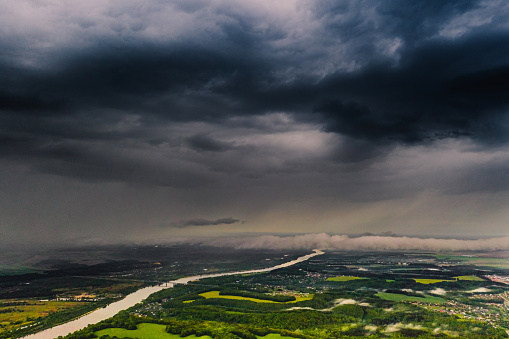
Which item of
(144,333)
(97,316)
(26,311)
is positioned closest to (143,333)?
(144,333)

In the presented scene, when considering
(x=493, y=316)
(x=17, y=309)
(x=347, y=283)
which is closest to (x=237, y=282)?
(x=347, y=283)

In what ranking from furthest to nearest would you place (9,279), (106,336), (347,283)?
(9,279) < (347,283) < (106,336)

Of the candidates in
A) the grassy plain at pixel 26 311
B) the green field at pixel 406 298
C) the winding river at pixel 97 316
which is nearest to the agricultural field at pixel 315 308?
the green field at pixel 406 298

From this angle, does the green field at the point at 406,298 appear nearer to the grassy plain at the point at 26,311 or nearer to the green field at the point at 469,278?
the green field at the point at 469,278

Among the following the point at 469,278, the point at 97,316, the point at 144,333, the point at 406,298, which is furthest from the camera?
the point at 469,278

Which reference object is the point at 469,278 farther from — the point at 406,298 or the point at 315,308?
the point at 315,308

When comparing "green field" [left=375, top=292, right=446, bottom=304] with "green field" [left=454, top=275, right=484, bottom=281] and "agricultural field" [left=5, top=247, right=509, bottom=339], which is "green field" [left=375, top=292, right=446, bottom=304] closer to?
"agricultural field" [left=5, top=247, right=509, bottom=339]

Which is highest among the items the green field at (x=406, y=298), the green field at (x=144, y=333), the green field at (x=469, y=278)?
the green field at (x=144, y=333)

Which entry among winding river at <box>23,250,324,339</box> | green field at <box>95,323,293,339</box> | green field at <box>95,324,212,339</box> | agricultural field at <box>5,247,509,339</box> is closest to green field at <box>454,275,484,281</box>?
agricultural field at <box>5,247,509,339</box>

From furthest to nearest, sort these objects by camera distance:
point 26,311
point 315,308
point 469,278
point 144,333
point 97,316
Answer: point 469,278 < point 26,311 < point 315,308 < point 97,316 < point 144,333

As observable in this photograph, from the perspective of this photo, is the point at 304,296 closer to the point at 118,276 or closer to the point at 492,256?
the point at 118,276

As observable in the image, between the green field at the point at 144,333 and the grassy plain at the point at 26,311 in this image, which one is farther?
the grassy plain at the point at 26,311
